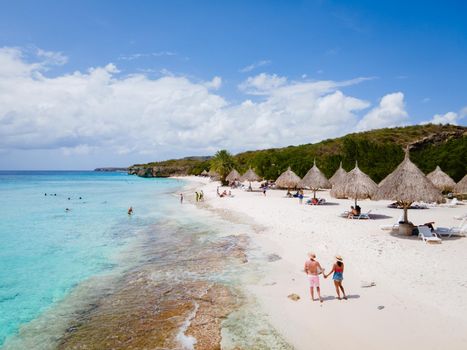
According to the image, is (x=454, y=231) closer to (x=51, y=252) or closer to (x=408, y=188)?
(x=408, y=188)

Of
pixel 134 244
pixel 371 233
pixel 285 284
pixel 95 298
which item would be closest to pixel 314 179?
pixel 371 233

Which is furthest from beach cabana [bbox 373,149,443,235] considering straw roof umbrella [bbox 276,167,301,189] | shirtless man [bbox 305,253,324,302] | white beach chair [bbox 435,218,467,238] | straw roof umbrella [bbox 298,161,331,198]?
straw roof umbrella [bbox 276,167,301,189]

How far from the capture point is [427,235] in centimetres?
1257

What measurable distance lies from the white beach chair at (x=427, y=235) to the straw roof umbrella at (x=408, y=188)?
2.86 feet

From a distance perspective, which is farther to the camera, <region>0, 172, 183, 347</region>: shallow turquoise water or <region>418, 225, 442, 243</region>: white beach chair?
<region>418, 225, 442, 243</region>: white beach chair

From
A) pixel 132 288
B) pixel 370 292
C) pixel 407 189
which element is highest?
pixel 407 189

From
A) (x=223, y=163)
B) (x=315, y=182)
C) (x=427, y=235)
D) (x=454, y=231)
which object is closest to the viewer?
(x=427, y=235)

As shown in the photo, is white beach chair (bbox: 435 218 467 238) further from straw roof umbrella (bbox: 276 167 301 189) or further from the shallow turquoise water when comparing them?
straw roof umbrella (bbox: 276 167 301 189)

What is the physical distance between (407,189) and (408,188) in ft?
0.22

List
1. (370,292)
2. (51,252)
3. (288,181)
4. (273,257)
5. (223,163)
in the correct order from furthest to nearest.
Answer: (223,163) → (288,181) → (51,252) → (273,257) → (370,292)

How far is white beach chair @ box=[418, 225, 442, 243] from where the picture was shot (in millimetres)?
12234

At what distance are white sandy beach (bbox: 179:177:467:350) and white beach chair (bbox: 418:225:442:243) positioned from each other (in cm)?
23

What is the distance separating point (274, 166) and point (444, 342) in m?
41.8

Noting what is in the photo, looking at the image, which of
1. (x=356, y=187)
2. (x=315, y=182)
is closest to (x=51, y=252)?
(x=356, y=187)
